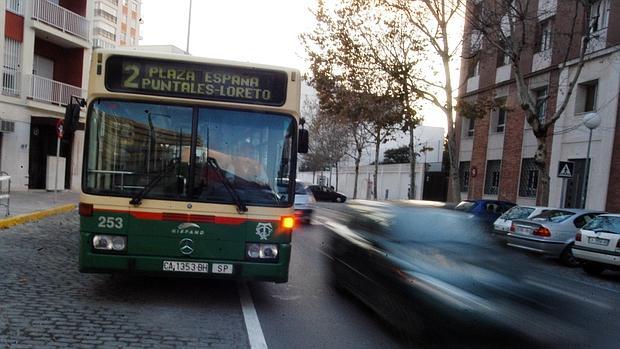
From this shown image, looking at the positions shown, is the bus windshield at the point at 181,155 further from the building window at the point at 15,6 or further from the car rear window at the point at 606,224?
the building window at the point at 15,6

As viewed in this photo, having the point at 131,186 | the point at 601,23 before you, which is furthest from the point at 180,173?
the point at 601,23

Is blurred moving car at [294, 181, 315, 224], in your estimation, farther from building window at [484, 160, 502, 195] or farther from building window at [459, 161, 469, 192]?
building window at [459, 161, 469, 192]

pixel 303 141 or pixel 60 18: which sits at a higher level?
pixel 60 18

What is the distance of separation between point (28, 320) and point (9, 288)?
149cm

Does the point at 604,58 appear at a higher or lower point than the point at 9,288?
higher

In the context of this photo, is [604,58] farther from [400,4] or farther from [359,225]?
[359,225]

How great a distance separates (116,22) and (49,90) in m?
54.6

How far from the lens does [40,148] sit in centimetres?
2375

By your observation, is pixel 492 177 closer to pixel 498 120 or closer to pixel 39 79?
pixel 498 120

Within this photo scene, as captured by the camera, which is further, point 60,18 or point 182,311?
point 60,18

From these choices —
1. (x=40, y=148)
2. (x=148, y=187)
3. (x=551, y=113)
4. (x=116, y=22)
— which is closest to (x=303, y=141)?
(x=148, y=187)

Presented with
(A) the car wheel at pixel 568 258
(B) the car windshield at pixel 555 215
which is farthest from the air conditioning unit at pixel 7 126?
(A) the car wheel at pixel 568 258

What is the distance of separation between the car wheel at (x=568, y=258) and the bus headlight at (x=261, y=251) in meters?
9.28

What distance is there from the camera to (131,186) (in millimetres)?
5762
